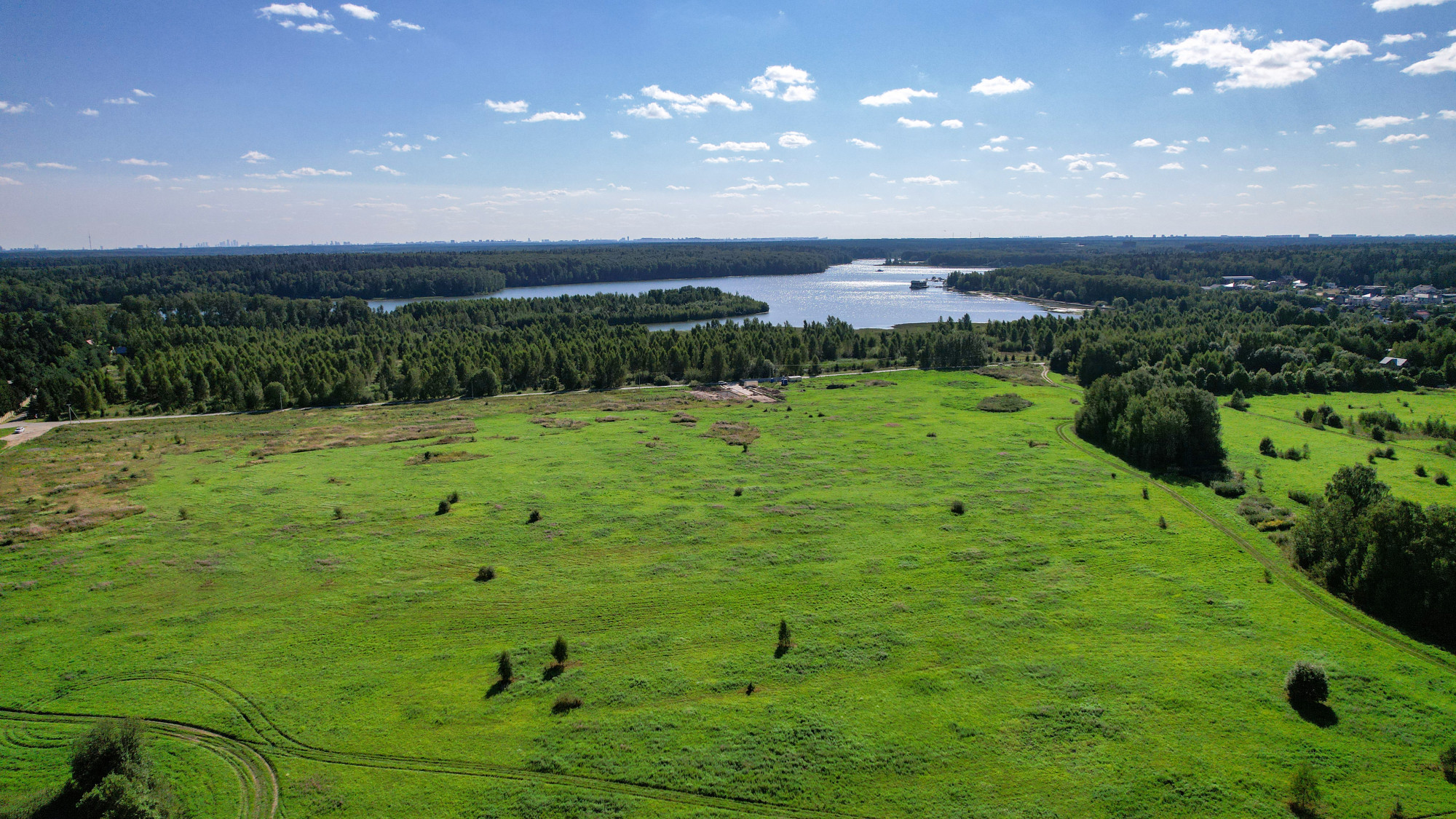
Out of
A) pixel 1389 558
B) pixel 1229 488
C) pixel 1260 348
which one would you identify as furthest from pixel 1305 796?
pixel 1260 348

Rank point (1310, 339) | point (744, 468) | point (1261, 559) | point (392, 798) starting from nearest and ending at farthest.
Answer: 1. point (392, 798)
2. point (1261, 559)
3. point (744, 468)
4. point (1310, 339)

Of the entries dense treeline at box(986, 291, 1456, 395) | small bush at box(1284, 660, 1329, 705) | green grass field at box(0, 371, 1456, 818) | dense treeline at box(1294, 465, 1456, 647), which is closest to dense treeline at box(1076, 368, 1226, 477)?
green grass field at box(0, 371, 1456, 818)

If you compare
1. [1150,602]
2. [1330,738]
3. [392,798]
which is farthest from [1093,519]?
[392,798]

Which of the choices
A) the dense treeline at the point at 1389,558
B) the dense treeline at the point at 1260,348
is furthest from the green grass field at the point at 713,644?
the dense treeline at the point at 1260,348

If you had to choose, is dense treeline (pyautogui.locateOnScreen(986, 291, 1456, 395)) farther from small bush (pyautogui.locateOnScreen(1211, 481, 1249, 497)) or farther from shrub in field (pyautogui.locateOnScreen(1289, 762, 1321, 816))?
shrub in field (pyautogui.locateOnScreen(1289, 762, 1321, 816))

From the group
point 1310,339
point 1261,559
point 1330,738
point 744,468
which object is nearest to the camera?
point 1330,738

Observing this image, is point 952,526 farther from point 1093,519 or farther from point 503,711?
point 503,711
